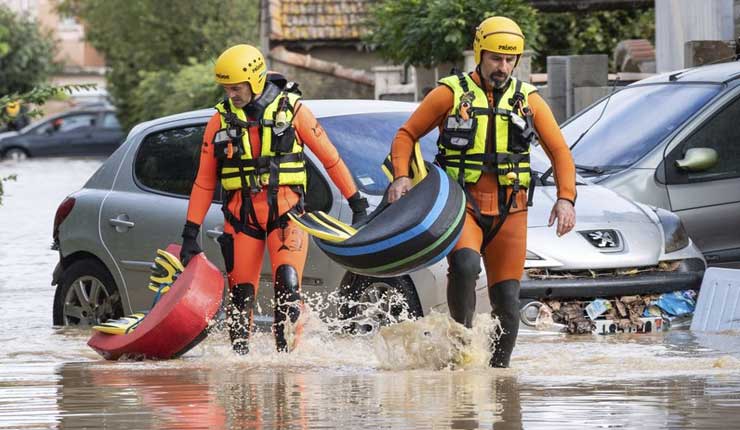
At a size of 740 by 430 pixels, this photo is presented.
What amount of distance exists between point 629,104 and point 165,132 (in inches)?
140

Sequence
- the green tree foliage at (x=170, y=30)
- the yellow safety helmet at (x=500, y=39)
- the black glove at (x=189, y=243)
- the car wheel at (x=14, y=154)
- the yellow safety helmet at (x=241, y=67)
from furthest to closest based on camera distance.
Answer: the car wheel at (x=14, y=154)
the green tree foliage at (x=170, y=30)
the black glove at (x=189, y=243)
the yellow safety helmet at (x=241, y=67)
the yellow safety helmet at (x=500, y=39)

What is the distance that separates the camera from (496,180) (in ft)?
29.7

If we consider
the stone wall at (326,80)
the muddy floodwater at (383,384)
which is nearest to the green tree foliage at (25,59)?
the stone wall at (326,80)

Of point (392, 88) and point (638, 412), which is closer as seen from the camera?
Answer: point (638, 412)

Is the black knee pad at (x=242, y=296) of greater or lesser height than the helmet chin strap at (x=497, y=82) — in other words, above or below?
below

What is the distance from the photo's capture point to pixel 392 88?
2750cm

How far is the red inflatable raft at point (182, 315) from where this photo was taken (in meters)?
9.77

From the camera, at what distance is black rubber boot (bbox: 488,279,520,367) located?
359 inches

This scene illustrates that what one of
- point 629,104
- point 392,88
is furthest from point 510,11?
point 629,104

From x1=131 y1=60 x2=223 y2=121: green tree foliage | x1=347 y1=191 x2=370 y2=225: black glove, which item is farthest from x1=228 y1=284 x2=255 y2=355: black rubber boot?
x1=131 y1=60 x2=223 y2=121: green tree foliage

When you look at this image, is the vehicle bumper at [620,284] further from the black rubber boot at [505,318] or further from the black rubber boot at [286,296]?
the black rubber boot at [286,296]

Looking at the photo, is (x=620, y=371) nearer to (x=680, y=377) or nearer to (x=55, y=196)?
(x=680, y=377)

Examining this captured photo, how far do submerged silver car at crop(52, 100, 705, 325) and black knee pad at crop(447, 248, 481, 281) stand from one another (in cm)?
125

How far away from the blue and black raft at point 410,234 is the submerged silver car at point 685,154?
12.2 ft
